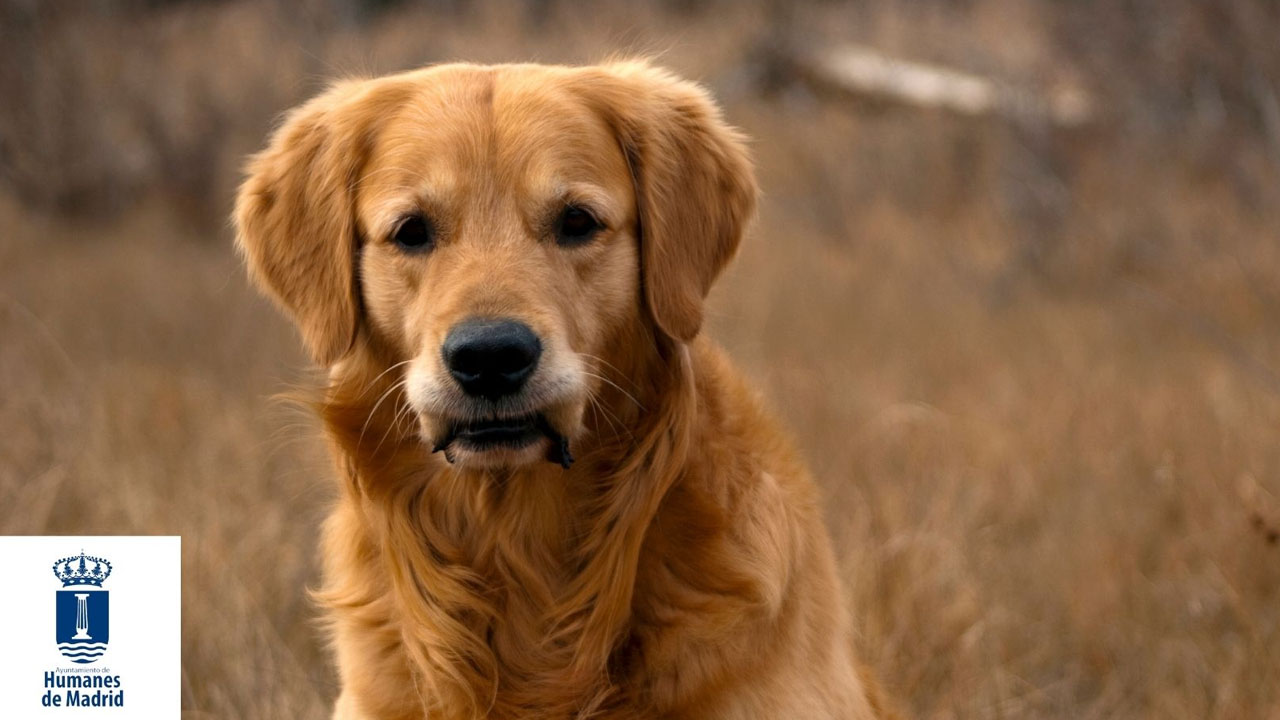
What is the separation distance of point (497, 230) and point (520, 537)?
27.8 inches

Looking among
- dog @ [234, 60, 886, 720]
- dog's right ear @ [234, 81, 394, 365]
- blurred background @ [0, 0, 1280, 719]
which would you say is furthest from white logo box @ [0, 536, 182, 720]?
dog's right ear @ [234, 81, 394, 365]

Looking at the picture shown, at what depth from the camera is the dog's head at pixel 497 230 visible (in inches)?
103

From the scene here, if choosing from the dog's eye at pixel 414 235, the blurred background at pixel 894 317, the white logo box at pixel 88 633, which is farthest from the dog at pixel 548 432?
the white logo box at pixel 88 633

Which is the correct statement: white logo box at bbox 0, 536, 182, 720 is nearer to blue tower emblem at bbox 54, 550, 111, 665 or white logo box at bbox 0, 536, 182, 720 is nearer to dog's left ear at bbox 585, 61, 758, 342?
blue tower emblem at bbox 54, 550, 111, 665

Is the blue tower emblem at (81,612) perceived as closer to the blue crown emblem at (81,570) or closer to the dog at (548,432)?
→ the blue crown emblem at (81,570)

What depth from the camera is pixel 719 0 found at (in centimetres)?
1783

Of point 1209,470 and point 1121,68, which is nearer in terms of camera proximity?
point 1209,470

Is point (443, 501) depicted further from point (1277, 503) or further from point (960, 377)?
point (960, 377)

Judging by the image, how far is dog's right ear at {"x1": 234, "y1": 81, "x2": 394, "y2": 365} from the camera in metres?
2.98

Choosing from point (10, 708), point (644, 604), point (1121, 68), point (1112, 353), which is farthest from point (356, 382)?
point (1121, 68)

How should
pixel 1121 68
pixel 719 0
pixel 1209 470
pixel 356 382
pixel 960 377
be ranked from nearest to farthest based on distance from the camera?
pixel 356 382
pixel 1209 470
pixel 960 377
pixel 1121 68
pixel 719 0

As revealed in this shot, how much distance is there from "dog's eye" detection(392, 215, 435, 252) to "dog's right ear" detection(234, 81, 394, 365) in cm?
17

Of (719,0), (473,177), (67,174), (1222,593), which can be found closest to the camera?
(473,177)

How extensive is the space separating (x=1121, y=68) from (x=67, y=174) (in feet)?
28.3
